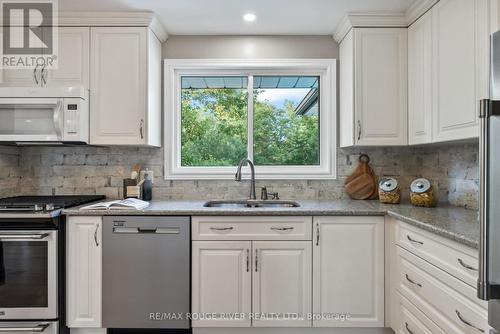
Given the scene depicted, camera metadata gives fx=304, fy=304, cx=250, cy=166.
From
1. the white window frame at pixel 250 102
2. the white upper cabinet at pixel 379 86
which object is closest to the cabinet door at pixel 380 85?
the white upper cabinet at pixel 379 86

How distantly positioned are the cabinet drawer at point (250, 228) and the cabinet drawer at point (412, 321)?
664 millimetres

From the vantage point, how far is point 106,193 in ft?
8.56

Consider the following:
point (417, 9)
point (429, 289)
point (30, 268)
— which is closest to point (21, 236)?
point (30, 268)

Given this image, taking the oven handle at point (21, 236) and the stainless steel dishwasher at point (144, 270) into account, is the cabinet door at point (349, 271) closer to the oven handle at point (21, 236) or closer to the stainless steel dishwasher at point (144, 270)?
the stainless steel dishwasher at point (144, 270)

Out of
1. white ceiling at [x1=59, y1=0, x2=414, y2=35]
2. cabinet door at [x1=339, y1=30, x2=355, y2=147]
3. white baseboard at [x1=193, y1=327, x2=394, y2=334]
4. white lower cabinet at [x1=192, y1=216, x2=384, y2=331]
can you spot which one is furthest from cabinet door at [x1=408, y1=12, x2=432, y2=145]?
white baseboard at [x1=193, y1=327, x2=394, y2=334]

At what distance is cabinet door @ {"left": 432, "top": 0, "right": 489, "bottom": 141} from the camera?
1.56 metres

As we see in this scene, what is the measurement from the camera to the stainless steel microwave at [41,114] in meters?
2.12

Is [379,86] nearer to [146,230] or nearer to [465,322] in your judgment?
[465,322]

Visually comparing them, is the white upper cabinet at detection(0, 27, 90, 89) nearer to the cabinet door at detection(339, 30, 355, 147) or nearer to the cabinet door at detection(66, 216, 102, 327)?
the cabinet door at detection(66, 216, 102, 327)

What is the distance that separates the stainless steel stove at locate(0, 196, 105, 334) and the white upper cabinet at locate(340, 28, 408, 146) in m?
2.17

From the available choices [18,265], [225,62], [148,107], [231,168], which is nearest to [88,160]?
[148,107]

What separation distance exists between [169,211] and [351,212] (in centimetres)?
119

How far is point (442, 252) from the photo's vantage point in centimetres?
144

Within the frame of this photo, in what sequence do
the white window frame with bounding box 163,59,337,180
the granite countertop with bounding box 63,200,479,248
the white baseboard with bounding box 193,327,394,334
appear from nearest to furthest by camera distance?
the granite countertop with bounding box 63,200,479,248 < the white baseboard with bounding box 193,327,394,334 < the white window frame with bounding box 163,59,337,180
